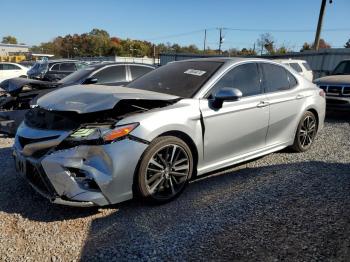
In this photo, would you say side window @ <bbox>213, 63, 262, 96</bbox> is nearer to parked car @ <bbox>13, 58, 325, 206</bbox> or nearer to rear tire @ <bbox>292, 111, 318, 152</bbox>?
parked car @ <bbox>13, 58, 325, 206</bbox>

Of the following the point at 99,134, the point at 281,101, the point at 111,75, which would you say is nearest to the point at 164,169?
the point at 99,134

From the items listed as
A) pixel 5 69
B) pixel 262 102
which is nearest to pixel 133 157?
pixel 262 102

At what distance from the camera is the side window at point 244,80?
4.29 meters

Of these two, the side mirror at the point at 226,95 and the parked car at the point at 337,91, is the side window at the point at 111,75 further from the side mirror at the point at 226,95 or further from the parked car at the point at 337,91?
the parked car at the point at 337,91

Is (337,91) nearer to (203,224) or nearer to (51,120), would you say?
(203,224)

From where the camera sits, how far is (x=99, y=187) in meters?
3.18

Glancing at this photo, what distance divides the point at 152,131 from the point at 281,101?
241 centimetres

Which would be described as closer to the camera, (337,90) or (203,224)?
(203,224)

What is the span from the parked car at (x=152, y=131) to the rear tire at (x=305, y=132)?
0.58 m

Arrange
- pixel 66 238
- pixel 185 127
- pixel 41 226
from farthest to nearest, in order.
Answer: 1. pixel 185 127
2. pixel 41 226
3. pixel 66 238

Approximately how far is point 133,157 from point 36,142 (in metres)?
1.04

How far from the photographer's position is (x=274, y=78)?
508 centimetres

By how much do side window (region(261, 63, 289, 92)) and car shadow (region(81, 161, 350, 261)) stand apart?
4.50 feet

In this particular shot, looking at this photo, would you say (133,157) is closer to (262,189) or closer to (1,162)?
(262,189)
